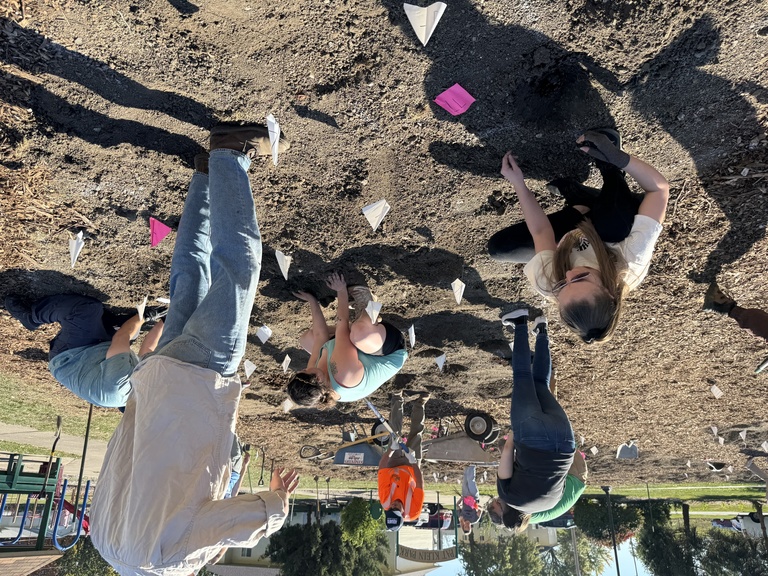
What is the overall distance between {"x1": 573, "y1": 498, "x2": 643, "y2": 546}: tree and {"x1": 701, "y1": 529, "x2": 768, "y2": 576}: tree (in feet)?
10.3

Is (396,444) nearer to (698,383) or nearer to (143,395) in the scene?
A: (698,383)

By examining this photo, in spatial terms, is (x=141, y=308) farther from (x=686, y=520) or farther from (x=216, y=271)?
(x=686, y=520)

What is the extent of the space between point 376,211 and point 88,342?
103 inches

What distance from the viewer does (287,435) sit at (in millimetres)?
7098

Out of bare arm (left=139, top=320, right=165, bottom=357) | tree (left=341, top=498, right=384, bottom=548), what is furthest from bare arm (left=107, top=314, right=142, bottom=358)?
tree (left=341, top=498, right=384, bottom=548)

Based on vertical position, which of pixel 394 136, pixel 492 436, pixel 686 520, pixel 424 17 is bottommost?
pixel 686 520

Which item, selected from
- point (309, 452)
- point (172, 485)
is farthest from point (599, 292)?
point (309, 452)

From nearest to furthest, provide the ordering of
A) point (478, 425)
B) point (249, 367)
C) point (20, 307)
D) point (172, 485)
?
point (172, 485), point (20, 307), point (249, 367), point (478, 425)

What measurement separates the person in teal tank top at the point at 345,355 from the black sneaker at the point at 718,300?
7.94 feet

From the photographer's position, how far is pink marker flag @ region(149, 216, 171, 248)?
351cm

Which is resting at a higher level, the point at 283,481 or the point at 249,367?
the point at 249,367

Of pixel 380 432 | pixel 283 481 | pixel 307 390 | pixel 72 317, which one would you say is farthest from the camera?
pixel 380 432

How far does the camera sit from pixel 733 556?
15.4 metres

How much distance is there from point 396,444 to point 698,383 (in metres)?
3.09
